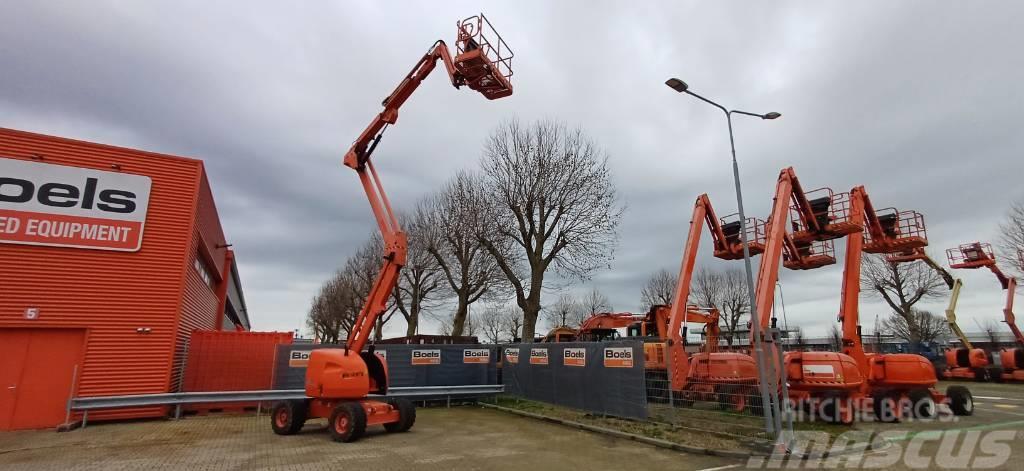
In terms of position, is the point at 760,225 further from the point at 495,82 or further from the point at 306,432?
the point at 306,432

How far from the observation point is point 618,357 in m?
13.2

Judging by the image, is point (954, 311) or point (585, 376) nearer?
point (585, 376)

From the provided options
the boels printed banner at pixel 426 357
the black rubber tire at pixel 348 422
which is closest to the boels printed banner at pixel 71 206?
the black rubber tire at pixel 348 422

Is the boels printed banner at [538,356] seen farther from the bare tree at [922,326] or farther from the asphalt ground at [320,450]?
the bare tree at [922,326]

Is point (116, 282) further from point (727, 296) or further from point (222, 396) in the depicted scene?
point (727, 296)

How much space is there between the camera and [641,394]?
1230 cm

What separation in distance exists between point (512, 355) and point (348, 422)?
9113mm

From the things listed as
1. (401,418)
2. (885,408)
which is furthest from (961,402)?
(401,418)

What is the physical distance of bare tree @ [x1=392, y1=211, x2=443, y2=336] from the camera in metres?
30.5

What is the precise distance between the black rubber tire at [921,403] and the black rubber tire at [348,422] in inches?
542

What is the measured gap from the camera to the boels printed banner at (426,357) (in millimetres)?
17734

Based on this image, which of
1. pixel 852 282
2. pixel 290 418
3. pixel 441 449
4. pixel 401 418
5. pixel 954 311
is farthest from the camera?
pixel 954 311

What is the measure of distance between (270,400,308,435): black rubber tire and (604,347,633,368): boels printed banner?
763 cm

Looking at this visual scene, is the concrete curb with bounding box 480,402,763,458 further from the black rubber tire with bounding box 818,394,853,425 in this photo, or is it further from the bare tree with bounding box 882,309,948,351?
the bare tree with bounding box 882,309,948,351
